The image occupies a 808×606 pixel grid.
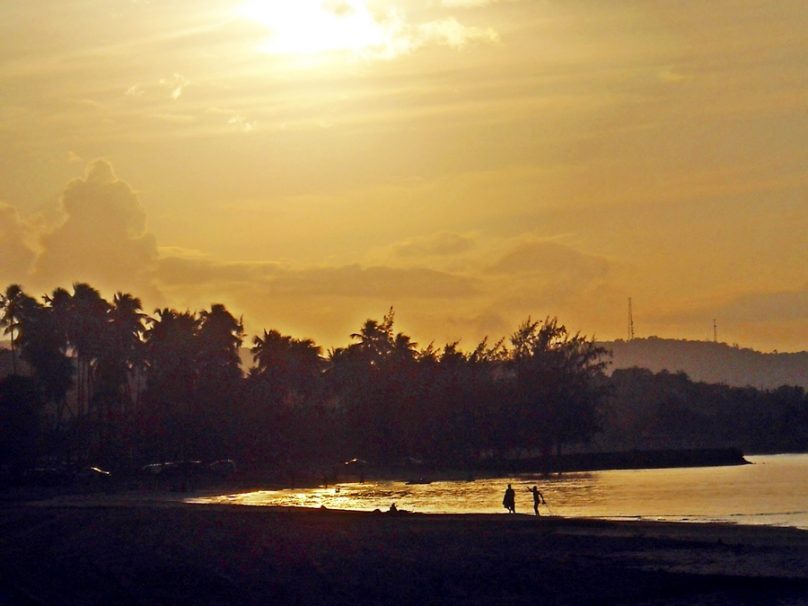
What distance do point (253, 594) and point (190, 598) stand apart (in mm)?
1815

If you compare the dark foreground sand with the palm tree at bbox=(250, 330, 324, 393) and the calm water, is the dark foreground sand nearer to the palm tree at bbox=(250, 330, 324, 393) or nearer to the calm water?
the calm water

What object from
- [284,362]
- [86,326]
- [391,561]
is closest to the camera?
[391,561]

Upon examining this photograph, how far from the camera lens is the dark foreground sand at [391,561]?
34.2 meters

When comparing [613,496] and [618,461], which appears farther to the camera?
[618,461]

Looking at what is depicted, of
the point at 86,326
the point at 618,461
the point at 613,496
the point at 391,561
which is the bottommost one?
the point at 391,561

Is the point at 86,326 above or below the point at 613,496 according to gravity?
above

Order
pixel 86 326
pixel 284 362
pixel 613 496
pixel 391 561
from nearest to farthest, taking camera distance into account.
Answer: pixel 391 561 < pixel 613 496 < pixel 86 326 < pixel 284 362

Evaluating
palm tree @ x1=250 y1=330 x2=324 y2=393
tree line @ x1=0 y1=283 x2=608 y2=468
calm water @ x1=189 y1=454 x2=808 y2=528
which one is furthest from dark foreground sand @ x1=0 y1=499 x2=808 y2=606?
palm tree @ x1=250 y1=330 x2=324 y2=393

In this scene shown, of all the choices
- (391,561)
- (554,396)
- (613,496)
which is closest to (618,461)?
(554,396)

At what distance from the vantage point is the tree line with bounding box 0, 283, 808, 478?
355 ft

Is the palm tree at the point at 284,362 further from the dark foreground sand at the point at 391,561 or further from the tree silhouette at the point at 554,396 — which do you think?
the dark foreground sand at the point at 391,561

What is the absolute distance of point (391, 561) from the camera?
40062mm

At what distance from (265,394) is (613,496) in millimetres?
56465

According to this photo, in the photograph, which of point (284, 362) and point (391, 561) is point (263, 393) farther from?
point (391, 561)
